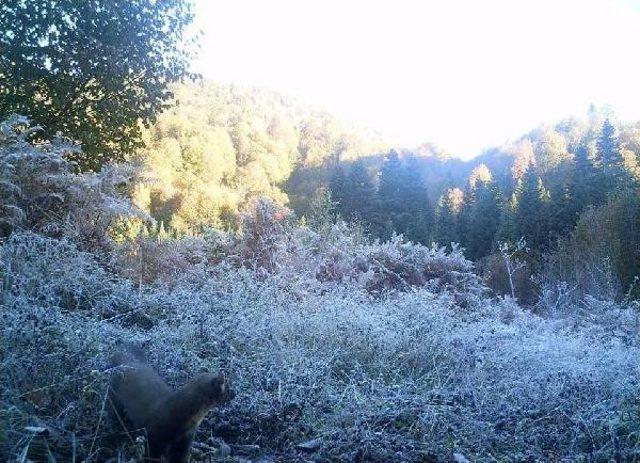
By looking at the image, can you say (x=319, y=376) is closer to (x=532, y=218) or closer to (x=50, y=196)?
(x=50, y=196)

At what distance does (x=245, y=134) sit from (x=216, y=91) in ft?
43.9

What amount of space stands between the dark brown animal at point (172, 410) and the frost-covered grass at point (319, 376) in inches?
5.6

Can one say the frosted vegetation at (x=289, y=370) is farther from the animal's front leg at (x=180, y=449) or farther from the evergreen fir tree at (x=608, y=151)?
the evergreen fir tree at (x=608, y=151)

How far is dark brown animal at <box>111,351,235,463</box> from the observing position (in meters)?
1.71

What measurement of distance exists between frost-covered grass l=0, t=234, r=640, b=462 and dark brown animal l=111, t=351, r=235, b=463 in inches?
5.6

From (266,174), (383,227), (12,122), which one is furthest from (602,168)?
(12,122)

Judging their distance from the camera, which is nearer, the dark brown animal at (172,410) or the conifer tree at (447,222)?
the dark brown animal at (172,410)

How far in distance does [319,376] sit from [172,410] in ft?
4.00

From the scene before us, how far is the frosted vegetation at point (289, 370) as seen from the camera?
2092mm

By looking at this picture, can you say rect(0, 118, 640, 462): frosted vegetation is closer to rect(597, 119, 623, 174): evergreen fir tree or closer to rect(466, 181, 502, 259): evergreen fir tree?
rect(466, 181, 502, 259): evergreen fir tree

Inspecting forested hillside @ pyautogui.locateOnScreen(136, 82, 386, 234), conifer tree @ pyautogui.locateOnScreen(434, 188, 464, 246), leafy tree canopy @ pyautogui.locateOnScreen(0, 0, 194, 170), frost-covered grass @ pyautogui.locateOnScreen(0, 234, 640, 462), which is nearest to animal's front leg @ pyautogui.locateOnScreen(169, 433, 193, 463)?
frost-covered grass @ pyautogui.locateOnScreen(0, 234, 640, 462)

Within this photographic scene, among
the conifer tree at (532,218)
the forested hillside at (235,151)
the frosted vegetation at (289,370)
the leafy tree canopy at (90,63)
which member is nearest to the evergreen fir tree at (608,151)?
the conifer tree at (532,218)

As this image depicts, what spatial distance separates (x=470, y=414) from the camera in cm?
255

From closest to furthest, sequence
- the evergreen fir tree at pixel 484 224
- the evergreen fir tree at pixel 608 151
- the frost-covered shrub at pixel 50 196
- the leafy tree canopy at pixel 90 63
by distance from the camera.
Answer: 1. the frost-covered shrub at pixel 50 196
2. the leafy tree canopy at pixel 90 63
3. the evergreen fir tree at pixel 484 224
4. the evergreen fir tree at pixel 608 151
